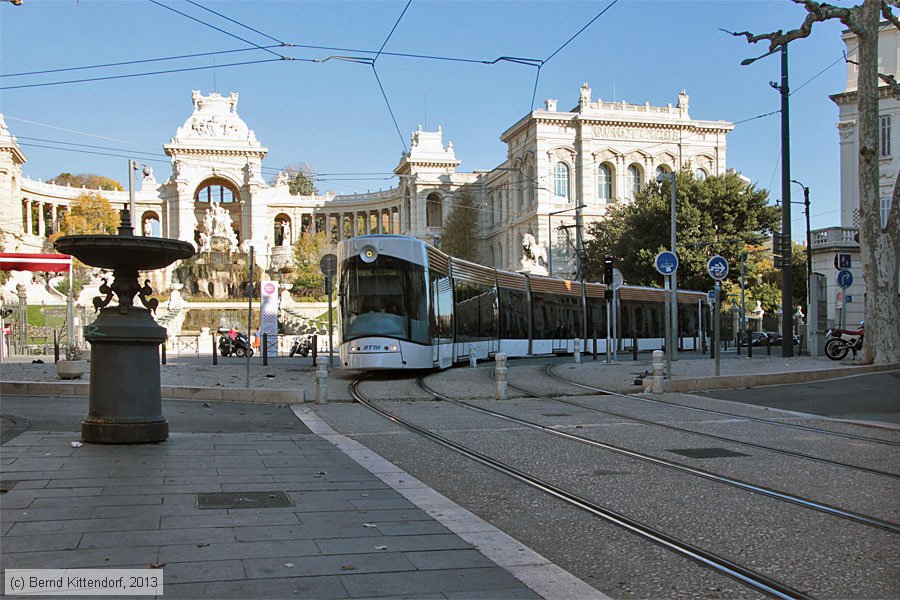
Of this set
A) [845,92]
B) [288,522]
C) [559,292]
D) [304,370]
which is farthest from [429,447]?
[845,92]

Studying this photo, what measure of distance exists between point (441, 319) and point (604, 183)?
208 feet

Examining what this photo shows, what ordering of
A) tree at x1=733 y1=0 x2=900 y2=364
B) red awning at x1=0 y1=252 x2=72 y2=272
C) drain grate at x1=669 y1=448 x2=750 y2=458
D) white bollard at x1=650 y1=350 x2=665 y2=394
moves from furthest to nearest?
1. red awning at x1=0 y1=252 x2=72 y2=272
2. tree at x1=733 y1=0 x2=900 y2=364
3. white bollard at x1=650 y1=350 x2=665 y2=394
4. drain grate at x1=669 y1=448 x2=750 y2=458

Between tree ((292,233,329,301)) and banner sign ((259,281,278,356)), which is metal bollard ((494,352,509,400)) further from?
tree ((292,233,329,301))

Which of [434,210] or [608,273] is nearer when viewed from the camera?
[608,273]

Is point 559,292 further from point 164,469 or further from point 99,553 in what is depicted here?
point 99,553

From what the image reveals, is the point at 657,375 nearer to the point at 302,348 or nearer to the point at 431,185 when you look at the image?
the point at 302,348

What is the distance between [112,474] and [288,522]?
239cm

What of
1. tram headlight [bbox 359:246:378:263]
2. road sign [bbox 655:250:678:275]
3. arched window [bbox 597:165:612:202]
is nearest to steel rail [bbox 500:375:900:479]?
road sign [bbox 655:250:678:275]

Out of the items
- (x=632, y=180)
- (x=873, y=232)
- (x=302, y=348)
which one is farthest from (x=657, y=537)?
(x=632, y=180)

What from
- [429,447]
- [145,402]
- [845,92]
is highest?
[845,92]

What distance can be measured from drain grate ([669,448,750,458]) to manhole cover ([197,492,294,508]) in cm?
493

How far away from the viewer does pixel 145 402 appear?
9703mm

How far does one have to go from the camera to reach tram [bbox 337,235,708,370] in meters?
21.1

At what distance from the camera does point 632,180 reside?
84500 mm
